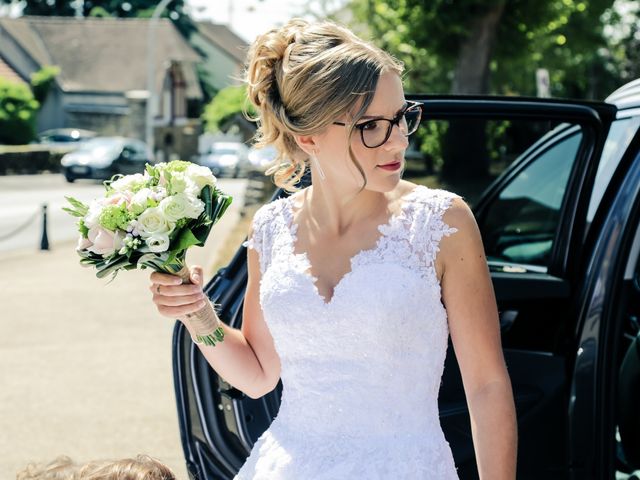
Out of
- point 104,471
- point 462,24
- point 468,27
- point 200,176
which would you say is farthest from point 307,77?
point 468,27

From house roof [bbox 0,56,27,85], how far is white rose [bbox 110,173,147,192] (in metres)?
55.8

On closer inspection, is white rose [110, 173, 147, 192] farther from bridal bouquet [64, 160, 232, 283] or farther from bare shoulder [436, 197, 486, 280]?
bare shoulder [436, 197, 486, 280]

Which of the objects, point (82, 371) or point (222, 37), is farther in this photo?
point (222, 37)

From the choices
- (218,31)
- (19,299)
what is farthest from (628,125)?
(218,31)

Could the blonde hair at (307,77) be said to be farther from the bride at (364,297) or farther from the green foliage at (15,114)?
the green foliage at (15,114)

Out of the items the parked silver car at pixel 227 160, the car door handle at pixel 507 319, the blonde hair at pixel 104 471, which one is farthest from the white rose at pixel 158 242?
the parked silver car at pixel 227 160

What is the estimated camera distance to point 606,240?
315cm

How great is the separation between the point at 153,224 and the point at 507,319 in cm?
152

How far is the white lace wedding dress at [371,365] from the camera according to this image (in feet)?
6.83

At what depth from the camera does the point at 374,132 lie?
7.13 feet

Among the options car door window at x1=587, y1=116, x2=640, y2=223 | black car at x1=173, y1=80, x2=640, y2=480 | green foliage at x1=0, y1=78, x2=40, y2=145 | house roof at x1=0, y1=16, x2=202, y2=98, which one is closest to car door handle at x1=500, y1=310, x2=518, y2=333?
black car at x1=173, y1=80, x2=640, y2=480

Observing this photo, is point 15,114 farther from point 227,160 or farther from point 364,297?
point 364,297

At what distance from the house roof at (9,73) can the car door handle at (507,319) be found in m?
55.2

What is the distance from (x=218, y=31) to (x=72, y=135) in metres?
34.5
